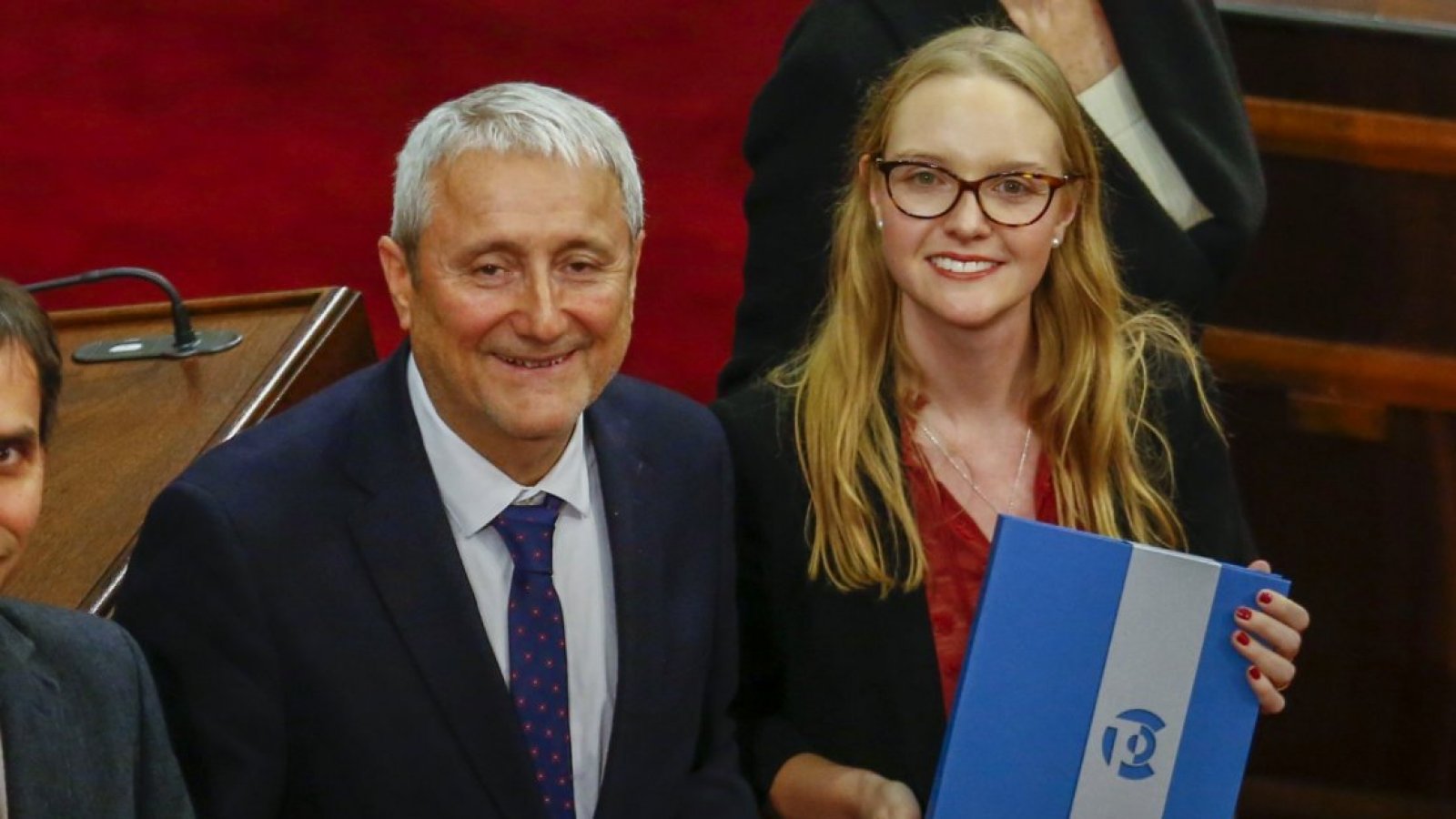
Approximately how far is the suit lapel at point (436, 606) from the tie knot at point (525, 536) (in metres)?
0.06

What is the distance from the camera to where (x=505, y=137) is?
6.43 feet

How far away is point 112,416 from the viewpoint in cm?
254

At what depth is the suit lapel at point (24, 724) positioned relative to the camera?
166cm

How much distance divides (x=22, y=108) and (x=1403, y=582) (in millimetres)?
3068

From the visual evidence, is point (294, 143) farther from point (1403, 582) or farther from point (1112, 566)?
point (1112, 566)

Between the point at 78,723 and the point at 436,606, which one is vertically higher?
the point at 436,606

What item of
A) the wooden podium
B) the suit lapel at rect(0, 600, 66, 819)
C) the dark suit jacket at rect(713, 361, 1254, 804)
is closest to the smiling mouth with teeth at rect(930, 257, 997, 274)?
the dark suit jacket at rect(713, 361, 1254, 804)

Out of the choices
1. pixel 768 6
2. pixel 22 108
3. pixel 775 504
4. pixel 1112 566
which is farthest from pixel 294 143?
pixel 1112 566

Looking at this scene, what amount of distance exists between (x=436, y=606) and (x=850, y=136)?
94 cm

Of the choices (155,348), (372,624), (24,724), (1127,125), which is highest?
(1127,125)

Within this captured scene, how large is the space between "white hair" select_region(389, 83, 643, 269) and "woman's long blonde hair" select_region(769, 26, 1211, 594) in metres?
0.43

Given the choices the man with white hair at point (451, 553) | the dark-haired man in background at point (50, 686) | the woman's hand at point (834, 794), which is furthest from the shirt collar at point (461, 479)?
the woman's hand at point (834, 794)

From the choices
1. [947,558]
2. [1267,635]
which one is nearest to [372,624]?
[947,558]

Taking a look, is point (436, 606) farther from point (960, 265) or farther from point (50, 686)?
point (960, 265)
